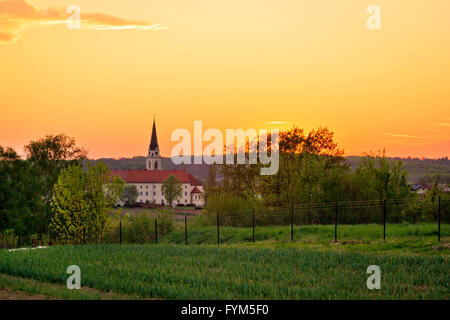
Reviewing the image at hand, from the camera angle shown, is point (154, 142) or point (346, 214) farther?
point (154, 142)

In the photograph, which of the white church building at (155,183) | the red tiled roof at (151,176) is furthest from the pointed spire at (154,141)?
the red tiled roof at (151,176)

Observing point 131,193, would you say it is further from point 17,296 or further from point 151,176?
point 17,296

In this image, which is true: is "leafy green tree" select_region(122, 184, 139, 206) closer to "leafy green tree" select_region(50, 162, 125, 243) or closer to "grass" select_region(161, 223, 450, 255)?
"grass" select_region(161, 223, 450, 255)

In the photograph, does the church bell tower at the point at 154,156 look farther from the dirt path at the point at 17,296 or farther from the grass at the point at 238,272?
the dirt path at the point at 17,296

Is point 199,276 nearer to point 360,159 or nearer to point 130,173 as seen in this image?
point 360,159

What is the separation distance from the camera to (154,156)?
180 metres

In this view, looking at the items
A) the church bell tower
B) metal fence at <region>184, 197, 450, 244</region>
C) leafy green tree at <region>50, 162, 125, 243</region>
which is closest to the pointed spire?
the church bell tower

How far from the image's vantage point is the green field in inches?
545

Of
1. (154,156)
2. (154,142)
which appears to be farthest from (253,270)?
(154,142)

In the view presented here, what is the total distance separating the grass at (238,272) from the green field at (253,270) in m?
0.03

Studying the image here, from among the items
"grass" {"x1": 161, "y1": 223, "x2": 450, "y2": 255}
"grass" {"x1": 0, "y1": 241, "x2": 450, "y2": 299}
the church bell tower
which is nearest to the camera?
"grass" {"x1": 0, "y1": 241, "x2": 450, "y2": 299}

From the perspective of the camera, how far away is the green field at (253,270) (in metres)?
13.8

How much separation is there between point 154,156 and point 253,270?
165 m

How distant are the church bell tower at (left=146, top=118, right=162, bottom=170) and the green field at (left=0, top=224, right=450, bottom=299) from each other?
15455cm
